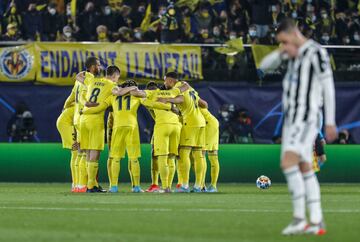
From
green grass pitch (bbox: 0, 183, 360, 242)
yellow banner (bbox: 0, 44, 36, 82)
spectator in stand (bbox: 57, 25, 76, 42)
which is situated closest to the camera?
green grass pitch (bbox: 0, 183, 360, 242)

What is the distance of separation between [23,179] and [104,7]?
20.2 feet

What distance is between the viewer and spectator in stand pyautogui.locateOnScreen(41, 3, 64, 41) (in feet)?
98.3

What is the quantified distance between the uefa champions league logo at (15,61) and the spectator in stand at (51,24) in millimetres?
1544

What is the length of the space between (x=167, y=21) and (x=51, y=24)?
317 centimetres

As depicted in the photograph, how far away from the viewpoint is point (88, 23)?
3006 centimetres

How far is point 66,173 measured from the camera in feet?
87.7

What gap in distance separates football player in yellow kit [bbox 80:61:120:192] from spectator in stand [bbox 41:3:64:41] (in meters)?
9.26

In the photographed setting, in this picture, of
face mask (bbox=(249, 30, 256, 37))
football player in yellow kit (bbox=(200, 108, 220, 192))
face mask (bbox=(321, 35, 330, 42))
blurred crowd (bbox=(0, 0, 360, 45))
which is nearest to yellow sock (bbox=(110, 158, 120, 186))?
football player in yellow kit (bbox=(200, 108, 220, 192))

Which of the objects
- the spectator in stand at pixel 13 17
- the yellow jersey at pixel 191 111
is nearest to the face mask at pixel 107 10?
the spectator in stand at pixel 13 17

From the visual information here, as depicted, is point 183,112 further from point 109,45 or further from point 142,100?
point 109,45

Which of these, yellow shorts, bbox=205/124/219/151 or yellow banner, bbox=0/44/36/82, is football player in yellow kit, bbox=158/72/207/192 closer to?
yellow shorts, bbox=205/124/219/151

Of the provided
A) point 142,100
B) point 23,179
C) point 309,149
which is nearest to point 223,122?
point 23,179

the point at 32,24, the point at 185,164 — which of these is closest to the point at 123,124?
the point at 185,164

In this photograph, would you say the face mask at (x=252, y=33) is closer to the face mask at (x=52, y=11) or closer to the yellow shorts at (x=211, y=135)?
the face mask at (x=52, y=11)
